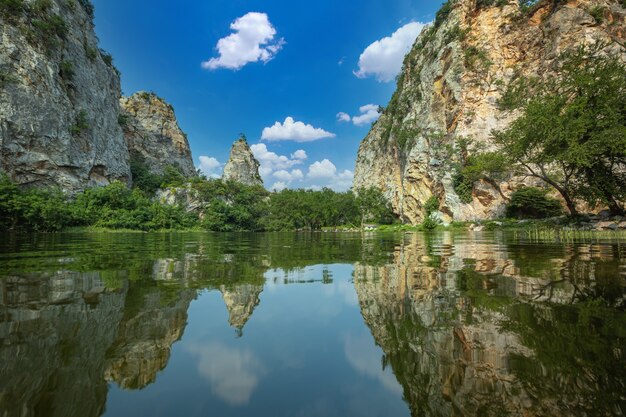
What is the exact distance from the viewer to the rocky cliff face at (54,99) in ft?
115

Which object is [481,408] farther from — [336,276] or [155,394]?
[336,276]

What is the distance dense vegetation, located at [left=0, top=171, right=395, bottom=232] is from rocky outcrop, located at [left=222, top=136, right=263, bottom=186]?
27.2m

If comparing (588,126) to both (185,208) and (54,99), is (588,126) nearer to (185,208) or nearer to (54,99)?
(54,99)

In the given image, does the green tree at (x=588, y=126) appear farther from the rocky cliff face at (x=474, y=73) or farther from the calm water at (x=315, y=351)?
the calm water at (x=315, y=351)

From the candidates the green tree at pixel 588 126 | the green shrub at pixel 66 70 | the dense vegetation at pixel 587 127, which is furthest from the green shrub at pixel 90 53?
the green tree at pixel 588 126

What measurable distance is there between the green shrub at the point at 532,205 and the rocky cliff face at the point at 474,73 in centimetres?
220

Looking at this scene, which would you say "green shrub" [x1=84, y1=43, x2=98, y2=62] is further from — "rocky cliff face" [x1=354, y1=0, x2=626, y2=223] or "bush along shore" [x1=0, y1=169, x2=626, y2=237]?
"rocky cliff face" [x1=354, y1=0, x2=626, y2=223]

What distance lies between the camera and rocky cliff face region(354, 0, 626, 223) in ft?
117

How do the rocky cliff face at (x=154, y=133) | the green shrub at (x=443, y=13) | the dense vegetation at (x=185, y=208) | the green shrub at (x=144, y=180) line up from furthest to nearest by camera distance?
the rocky cliff face at (x=154, y=133) < the green shrub at (x=144, y=180) < the green shrub at (x=443, y=13) < the dense vegetation at (x=185, y=208)

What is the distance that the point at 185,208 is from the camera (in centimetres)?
5866

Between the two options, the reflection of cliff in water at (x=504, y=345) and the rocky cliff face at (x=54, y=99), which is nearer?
the reflection of cliff in water at (x=504, y=345)

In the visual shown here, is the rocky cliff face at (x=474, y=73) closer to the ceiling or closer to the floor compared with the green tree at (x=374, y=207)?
closer to the ceiling

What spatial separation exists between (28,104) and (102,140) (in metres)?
13.2

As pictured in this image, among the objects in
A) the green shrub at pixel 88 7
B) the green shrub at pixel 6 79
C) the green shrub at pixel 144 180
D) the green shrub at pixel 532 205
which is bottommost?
the green shrub at pixel 532 205
